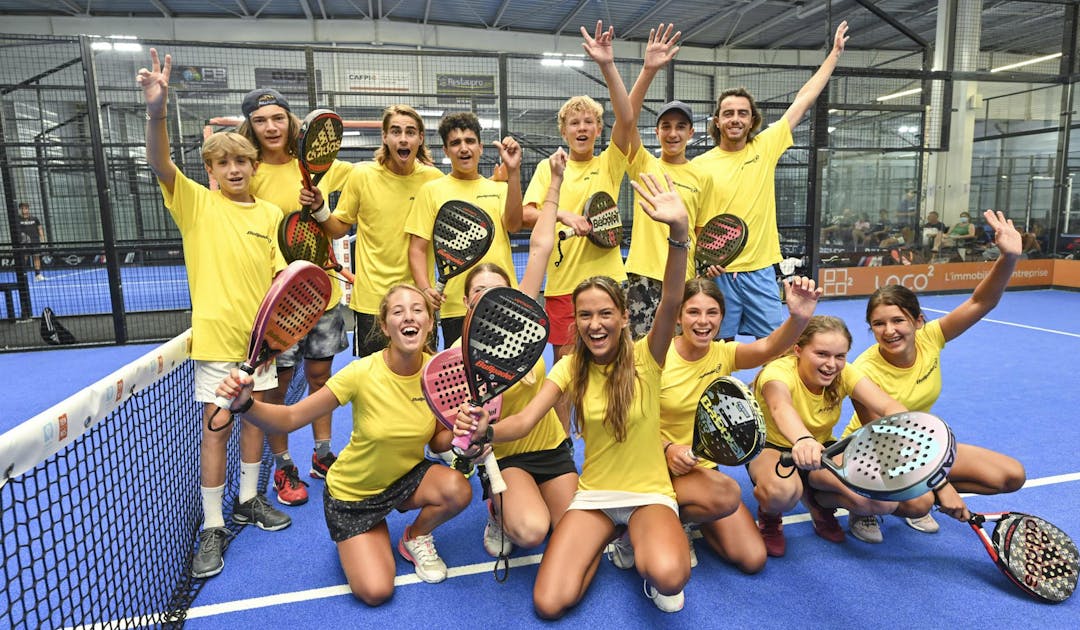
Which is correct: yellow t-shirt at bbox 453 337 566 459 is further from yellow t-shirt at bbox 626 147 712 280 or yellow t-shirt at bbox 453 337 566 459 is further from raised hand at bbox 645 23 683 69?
raised hand at bbox 645 23 683 69

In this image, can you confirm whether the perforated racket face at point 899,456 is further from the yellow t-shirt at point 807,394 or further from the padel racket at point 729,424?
the yellow t-shirt at point 807,394

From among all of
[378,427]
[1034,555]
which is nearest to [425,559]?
[378,427]

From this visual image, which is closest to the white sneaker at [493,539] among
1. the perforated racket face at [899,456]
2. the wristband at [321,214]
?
the perforated racket face at [899,456]

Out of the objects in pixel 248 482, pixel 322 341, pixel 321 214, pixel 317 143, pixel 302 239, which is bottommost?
pixel 248 482

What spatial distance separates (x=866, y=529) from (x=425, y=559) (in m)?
2.06

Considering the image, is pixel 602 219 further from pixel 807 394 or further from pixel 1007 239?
pixel 1007 239

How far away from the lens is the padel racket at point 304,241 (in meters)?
3.09

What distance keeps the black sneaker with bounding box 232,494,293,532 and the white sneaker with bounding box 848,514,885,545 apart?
279cm

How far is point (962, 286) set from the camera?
1076 centimetres

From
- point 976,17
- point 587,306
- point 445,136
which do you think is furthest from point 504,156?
point 976,17

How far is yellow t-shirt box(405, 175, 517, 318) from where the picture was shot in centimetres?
337

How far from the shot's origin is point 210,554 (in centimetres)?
276

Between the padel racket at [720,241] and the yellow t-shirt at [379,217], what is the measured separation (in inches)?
64.9

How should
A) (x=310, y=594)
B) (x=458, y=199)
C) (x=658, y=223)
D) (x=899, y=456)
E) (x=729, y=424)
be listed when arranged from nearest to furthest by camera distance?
(x=899, y=456)
(x=729, y=424)
(x=310, y=594)
(x=458, y=199)
(x=658, y=223)
